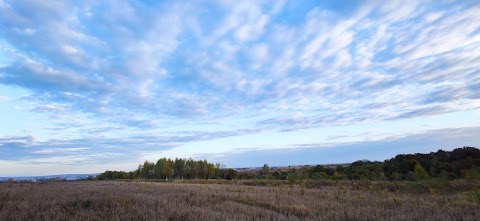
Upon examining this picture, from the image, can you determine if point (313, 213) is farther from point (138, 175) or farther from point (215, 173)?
point (138, 175)

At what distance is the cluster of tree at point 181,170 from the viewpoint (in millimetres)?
95062

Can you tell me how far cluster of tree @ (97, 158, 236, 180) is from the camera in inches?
3743

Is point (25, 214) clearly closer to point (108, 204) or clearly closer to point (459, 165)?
point (108, 204)

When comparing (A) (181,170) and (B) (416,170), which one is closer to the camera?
(B) (416,170)

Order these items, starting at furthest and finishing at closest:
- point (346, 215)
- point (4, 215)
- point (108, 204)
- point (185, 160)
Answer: point (185, 160) < point (108, 204) < point (346, 215) < point (4, 215)

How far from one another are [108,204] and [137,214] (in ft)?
8.98

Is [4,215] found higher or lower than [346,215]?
higher

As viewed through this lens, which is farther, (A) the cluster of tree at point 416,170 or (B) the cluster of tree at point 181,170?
(B) the cluster of tree at point 181,170

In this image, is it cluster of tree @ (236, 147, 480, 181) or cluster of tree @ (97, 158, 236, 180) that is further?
cluster of tree @ (97, 158, 236, 180)

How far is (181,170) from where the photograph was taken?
329ft

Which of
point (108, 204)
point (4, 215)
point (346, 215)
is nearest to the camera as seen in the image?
point (4, 215)

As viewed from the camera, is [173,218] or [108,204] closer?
[173,218]

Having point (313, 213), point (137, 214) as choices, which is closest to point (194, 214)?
point (137, 214)

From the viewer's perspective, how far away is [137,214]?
8602mm
